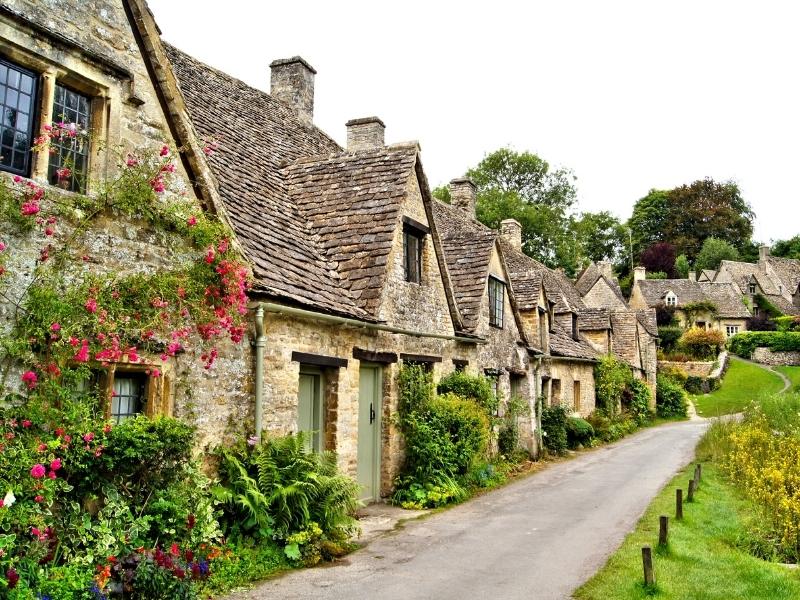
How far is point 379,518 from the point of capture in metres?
11.8

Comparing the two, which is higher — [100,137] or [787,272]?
[787,272]

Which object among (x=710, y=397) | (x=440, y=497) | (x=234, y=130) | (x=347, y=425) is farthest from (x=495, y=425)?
(x=710, y=397)

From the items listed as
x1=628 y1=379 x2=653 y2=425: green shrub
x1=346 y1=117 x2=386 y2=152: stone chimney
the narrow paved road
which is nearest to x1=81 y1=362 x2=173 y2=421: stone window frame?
the narrow paved road

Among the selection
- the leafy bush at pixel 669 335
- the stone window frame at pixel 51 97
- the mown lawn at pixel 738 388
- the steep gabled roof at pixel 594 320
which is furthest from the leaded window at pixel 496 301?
the leafy bush at pixel 669 335

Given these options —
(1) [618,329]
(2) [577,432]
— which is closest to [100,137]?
(2) [577,432]

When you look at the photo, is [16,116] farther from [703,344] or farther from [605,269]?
[703,344]

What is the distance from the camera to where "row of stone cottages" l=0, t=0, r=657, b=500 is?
753 cm

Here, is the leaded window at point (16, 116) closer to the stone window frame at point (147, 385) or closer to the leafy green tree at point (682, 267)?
the stone window frame at point (147, 385)

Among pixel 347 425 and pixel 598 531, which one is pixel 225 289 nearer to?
pixel 347 425

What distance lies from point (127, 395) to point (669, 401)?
131 feet

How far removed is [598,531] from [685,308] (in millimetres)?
62536

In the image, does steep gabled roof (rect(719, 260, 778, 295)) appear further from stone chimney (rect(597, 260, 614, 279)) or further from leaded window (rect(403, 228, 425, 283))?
leaded window (rect(403, 228, 425, 283))

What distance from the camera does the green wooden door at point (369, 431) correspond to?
12930mm

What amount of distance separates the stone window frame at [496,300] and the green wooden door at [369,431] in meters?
6.26
